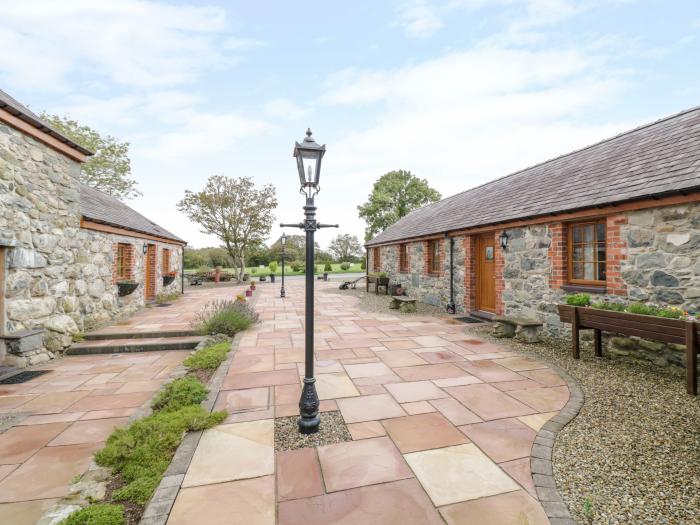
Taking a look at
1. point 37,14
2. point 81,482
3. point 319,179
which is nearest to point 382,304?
point 319,179

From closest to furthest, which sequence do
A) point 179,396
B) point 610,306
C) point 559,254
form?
point 179,396 → point 610,306 → point 559,254

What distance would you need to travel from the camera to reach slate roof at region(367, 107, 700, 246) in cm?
470

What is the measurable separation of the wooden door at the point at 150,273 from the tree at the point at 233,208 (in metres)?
9.81

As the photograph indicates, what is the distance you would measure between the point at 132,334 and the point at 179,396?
13.9ft

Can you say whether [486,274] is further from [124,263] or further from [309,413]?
[124,263]

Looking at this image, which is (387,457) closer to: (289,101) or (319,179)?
(319,179)

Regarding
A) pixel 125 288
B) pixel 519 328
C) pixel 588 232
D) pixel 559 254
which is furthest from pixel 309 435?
pixel 125 288

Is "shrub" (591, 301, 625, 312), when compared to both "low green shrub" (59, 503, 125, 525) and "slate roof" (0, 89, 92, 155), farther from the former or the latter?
"slate roof" (0, 89, 92, 155)

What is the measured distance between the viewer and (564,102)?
10406 millimetres

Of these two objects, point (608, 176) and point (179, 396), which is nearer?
point (179, 396)

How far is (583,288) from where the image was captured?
225 inches

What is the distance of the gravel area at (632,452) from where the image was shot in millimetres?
1926

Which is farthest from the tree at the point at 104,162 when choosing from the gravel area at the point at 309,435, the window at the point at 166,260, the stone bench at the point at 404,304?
the gravel area at the point at 309,435

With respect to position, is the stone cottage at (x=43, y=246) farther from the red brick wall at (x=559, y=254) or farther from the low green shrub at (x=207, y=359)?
the red brick wall at (x=559, y=254)
